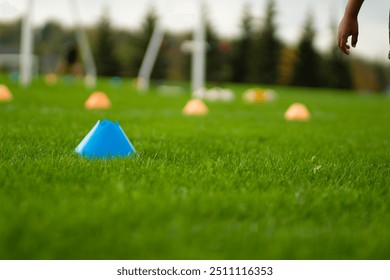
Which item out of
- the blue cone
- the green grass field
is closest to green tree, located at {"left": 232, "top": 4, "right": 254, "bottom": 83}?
the green grass field

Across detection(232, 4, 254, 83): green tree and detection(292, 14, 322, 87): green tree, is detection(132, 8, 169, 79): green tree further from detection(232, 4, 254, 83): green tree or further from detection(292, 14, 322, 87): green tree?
detection(292, 14, 322, 87): green tree

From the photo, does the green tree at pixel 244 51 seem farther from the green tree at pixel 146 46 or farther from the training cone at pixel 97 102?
the training cone at pixel 97 102

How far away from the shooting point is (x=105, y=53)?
51812 millimetres

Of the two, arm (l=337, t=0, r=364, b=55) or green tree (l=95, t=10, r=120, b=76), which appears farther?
green tree (l=95, t=10, r=120, b=76)

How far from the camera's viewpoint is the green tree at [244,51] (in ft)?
166

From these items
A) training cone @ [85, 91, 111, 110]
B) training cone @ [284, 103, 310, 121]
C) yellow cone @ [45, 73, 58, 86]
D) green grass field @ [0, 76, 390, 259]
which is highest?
green grass field @ [0, 76, 390, 259]

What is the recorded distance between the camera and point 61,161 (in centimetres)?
312

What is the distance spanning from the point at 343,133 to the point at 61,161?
455 centimetres

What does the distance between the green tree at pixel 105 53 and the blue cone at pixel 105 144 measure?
163 feet

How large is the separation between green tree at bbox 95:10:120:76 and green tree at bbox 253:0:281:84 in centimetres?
1621

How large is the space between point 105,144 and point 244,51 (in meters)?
48.8

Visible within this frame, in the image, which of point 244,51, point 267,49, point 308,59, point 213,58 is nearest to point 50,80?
point 213,58

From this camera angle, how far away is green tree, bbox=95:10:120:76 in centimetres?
5181
